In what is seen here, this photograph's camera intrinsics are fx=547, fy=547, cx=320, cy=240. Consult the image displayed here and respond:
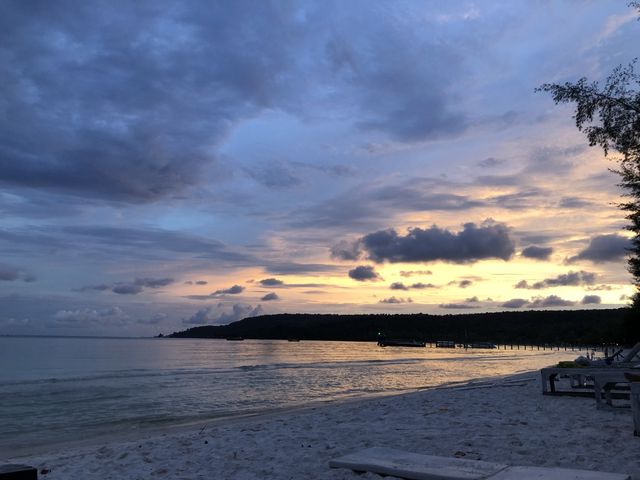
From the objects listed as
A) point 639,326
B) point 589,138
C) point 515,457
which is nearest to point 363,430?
point 515,457

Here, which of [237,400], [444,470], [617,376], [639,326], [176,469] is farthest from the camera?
[639,326]

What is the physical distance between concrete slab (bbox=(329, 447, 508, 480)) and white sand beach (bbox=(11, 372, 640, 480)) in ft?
0.46

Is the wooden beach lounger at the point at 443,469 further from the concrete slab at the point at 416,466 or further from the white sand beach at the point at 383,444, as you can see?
the white sand beach at the point at 383,444

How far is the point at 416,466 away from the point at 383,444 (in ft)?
8.85

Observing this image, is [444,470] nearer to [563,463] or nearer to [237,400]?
[563,463]

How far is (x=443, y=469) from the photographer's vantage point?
5.35m

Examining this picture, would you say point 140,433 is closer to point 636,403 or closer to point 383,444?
point 383,444

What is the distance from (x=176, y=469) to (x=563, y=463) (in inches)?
190

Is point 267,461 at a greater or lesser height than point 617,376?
lesser

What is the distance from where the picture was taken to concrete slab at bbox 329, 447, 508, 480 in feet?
16.8

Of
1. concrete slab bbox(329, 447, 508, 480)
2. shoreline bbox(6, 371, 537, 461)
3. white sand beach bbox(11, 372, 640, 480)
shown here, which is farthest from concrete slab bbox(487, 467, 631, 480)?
shoreline bbox(6, 371, 537, 461)

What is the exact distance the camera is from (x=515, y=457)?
A: 675 centimetres

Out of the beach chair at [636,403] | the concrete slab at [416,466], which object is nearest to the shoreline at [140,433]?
the concrete slab at [416,466]

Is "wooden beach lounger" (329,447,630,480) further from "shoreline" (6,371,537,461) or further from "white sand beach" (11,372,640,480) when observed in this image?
"shoreline" (6,371,537,461)
